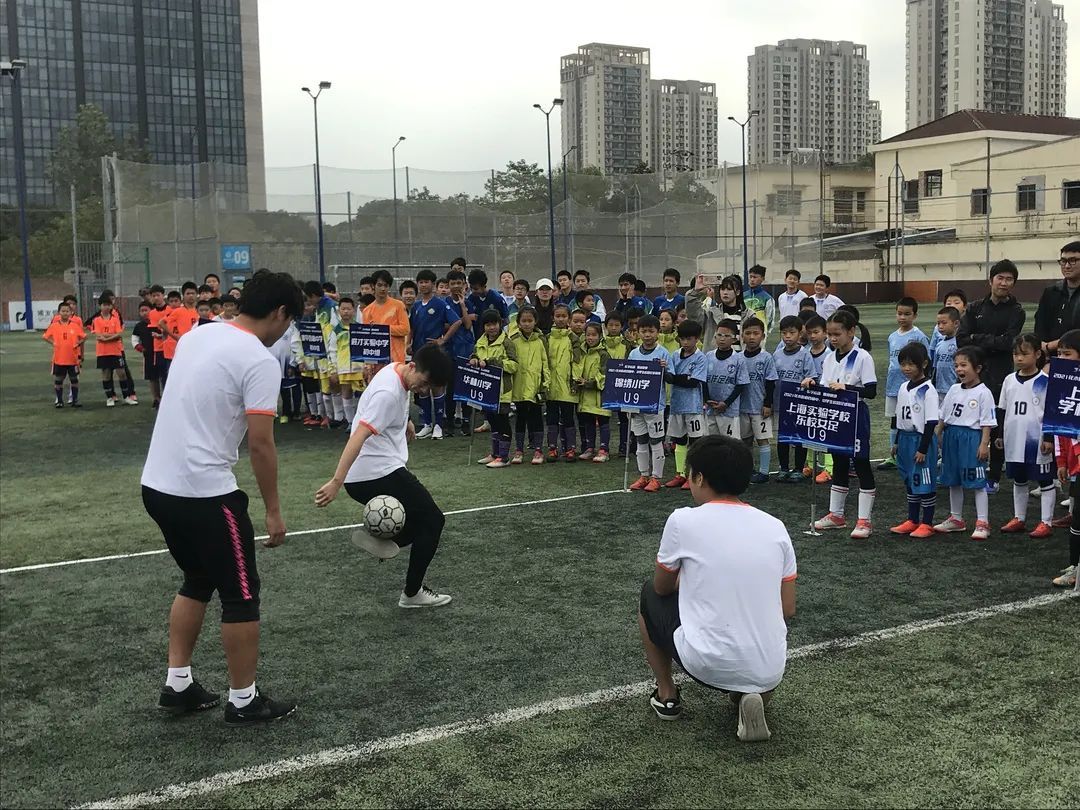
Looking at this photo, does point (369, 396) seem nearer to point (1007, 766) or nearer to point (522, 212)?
point (1007, 766)

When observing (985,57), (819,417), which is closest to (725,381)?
(819,417)

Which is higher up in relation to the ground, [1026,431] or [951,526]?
[1026,431]

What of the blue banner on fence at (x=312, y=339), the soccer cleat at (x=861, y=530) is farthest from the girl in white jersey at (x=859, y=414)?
the blue banner on fence at (x=312, y=339)

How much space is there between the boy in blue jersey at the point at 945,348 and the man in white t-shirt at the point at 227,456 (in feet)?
22.0

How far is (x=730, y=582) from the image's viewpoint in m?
4.17

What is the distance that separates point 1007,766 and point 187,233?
33.8 meters

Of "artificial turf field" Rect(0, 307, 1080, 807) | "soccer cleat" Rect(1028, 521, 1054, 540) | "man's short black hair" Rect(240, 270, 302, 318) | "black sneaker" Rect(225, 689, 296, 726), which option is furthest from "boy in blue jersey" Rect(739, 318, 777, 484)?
"black sneaker" Rect(225, 689, 296, 726)

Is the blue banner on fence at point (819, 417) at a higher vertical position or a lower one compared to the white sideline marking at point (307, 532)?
higher

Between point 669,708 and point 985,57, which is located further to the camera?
point 985,57

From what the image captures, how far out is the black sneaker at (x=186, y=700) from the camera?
482 cm

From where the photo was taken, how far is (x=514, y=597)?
259 inches

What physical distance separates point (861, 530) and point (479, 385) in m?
4.66

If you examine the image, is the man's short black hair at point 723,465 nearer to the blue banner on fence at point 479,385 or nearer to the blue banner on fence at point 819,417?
the blue banner on fence at point 819,417

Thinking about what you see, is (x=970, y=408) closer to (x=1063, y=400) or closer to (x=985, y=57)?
(x=1063, y=400)
